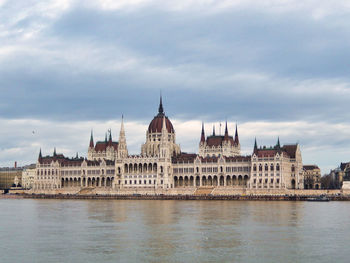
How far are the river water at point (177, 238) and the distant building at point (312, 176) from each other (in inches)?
4053

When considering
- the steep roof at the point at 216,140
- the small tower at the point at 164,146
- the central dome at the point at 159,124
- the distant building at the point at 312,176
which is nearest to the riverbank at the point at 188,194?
the small tower at the point at 164,146

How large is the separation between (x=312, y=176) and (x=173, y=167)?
52.8 meters

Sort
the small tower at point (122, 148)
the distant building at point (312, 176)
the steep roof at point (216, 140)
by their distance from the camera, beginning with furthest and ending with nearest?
the distant building at point (312, 176) < the steep roof at point (216, 140) < the small tower at point (122, 148)

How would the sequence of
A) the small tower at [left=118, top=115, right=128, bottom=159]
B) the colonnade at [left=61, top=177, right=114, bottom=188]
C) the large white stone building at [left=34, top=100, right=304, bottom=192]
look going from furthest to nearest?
1. the colonnade at [left=61, top=177, right=114, bottom=188]
2. the small tower at [left=118, top=115, right=128, bottom=159]
3. the large white stone building at [left=34, top=100, right=304, bottom=192]

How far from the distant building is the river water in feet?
338

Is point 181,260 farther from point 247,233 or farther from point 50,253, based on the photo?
point 247,233

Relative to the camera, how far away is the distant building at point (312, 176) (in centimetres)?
17362

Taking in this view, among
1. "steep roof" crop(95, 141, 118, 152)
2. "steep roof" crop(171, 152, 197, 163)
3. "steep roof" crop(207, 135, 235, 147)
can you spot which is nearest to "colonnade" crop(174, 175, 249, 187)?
"steep roof" crop(171, 152, 197, 163)

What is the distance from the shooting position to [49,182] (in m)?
175

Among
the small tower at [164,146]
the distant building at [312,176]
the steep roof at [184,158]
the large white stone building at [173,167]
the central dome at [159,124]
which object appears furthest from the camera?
the distant building at [312,176]

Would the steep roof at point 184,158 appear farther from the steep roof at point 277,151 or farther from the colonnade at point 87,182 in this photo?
the colonnade at point 87,182

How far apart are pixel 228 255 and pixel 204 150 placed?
130583 millimetres

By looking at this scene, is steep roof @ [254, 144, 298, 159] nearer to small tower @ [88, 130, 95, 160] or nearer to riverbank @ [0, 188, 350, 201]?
riverbank @ [0, 188, 350, 201]

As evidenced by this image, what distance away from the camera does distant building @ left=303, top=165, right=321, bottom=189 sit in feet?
570
